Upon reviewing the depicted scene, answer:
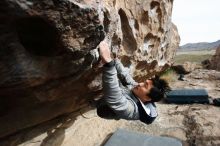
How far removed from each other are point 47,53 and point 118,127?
3.66 meters

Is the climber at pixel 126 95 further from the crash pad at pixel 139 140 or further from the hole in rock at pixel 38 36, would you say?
the crash pad at pixel 139 140

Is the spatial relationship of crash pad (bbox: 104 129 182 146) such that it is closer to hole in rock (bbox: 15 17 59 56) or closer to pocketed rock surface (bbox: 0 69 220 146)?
pocketed rock surface (bbox: 0 69 220 146)

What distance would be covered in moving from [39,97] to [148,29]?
271cm

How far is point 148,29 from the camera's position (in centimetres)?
539

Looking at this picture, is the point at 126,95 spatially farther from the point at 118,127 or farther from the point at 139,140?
the point at 118,127

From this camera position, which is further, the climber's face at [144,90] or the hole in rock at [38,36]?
the climber's face at [144,90]

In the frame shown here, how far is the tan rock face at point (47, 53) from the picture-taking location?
225 centimetres

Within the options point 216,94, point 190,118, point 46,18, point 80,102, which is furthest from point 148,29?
point 216,94

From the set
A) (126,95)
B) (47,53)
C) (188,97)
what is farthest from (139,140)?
(188,97)

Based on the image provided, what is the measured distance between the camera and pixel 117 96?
3.10 metres

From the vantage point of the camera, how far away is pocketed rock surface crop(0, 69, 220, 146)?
4176mm

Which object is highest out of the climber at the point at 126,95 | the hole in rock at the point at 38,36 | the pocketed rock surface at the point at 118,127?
the hole in rock at the point at 38,36

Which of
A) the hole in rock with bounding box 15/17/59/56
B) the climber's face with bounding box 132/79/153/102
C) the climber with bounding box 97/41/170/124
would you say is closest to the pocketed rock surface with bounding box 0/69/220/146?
Answer: the climber with bounding box 97/41/170/124

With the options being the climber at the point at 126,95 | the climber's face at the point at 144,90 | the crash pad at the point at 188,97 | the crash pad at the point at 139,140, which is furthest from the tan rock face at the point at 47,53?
the crash pad at the point at 188,97
